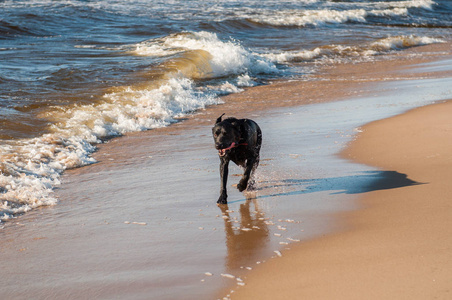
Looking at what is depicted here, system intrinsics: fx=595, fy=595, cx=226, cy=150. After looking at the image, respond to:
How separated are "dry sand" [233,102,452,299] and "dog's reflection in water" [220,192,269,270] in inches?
9.9

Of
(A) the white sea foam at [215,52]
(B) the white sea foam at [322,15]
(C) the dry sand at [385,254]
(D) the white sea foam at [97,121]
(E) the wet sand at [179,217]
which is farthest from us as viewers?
(B) the white sea foam at [322,15]

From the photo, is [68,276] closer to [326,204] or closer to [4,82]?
[326,204]

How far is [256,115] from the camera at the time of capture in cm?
1073

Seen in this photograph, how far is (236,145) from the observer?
5.92 meters

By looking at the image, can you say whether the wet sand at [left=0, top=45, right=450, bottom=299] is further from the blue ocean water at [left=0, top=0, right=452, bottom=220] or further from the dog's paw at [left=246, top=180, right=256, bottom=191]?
the blue ocean water at [left=0, top=0, right=452, bottom=220]

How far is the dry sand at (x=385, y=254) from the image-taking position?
363 cm

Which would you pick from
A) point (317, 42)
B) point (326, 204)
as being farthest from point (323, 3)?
point (326, 204)

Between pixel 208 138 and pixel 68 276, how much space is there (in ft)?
16.3

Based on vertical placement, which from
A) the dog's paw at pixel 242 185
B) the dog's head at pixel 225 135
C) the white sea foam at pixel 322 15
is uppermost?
the white sea foam at pixel 322 15

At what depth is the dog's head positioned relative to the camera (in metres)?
5.66

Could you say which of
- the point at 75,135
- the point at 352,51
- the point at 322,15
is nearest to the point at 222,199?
the point at 75,135

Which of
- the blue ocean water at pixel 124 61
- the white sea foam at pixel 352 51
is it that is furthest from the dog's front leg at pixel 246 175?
the white sea foam at pixel 352 51

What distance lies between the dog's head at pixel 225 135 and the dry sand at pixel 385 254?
4.25 ft

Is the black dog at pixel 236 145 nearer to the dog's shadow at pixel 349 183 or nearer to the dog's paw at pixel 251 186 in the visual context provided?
the dog's paw at pixel 251 186
